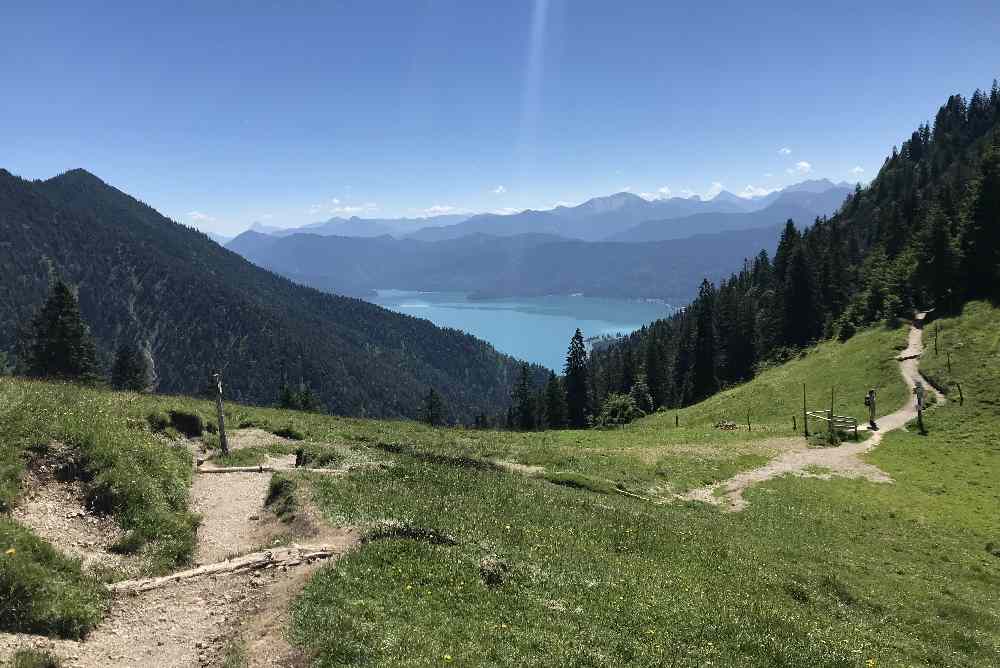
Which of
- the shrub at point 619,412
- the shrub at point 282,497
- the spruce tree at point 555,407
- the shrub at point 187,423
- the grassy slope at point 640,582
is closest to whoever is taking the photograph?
the grassy slope at point 640,582

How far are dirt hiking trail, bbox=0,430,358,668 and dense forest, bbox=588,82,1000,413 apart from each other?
79.9m

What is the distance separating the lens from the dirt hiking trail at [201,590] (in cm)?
1035

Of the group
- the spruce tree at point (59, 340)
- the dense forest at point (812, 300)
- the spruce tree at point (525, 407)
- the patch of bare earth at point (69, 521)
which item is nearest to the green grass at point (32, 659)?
the patch of bare earth at point (69, 521)

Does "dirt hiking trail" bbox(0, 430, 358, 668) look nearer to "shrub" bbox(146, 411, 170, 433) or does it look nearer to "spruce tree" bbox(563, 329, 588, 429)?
"shrub" bbox(146, 411, 170, 433)

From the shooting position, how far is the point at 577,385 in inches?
3986

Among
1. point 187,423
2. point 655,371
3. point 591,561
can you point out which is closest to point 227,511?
point 187,423

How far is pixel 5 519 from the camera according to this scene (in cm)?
1288

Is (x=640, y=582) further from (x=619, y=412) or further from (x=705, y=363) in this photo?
(x=705, y=363)

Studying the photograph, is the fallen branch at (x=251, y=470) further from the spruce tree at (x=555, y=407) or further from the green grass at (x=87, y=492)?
the spruce tree at (x=555, y=407)

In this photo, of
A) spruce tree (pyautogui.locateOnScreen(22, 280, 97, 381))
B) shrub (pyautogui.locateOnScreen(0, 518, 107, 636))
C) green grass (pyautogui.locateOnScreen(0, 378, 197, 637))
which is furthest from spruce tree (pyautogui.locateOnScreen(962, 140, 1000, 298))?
spruce tree (pyautogui.locateOnScreen(22, 280, 97, 381))

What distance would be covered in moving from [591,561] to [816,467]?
98.1 feet

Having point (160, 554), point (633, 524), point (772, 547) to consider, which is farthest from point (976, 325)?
point (160, 554)

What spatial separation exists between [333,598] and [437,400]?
106 metres

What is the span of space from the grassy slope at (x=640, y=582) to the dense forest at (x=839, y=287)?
52.5 meters
